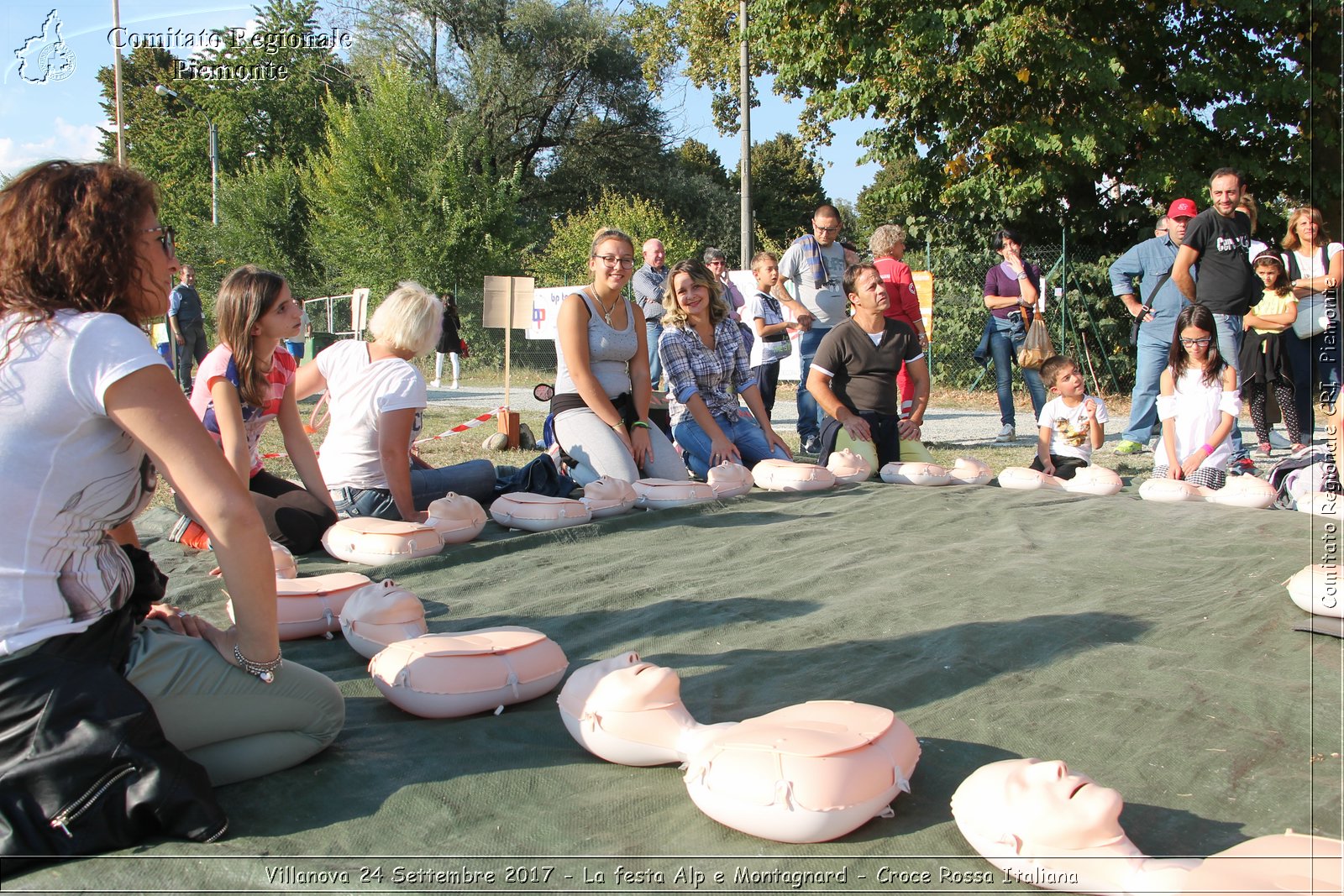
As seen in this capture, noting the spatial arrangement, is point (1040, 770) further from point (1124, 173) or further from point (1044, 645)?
point (1124, 173)

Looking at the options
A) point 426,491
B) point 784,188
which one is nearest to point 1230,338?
point 426,491

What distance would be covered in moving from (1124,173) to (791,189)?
74.4ft

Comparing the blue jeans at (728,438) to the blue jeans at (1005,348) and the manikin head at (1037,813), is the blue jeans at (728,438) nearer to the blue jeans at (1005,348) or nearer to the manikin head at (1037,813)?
the blue jeans at (1005,348)

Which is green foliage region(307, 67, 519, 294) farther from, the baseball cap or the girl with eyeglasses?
the girl with eyeglasses

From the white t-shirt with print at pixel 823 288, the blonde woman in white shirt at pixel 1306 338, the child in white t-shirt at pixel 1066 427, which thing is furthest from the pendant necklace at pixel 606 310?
the blonde woman in white shirt at pixel 1306 338

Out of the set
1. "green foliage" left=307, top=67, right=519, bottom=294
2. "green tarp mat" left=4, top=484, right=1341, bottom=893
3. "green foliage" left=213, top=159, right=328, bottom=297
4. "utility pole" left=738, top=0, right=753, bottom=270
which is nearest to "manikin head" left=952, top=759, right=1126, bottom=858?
"green tarp mat" left=4, top=484, right=1341, bottom=893

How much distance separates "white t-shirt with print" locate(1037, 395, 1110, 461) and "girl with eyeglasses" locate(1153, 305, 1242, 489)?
428 millimetres

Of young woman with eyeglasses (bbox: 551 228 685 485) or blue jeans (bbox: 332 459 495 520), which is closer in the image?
blue jeans (bbox: 332 459 495 520)

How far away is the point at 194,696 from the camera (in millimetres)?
1783

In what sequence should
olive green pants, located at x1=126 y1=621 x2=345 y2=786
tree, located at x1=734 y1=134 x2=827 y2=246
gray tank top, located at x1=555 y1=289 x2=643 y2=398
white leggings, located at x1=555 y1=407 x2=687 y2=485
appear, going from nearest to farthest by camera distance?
olive green pants, located at x1=126 y1=621 x2=345 y2=786 → white leggings, located at x1=555 y1=407 x2=687 y2=485 → gray tank top, located at x1=555 y1=289 x2=643 y2=398 → tree, located at x1=734 y1=134 x2=827 y2=246

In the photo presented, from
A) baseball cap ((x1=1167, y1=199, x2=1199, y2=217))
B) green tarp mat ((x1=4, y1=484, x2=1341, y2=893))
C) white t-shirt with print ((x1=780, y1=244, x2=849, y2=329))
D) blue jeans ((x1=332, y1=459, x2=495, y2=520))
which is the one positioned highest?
baseball cap ((x1=1167, y1=199, x2=1199, y2=217))

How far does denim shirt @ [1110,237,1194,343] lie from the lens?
6.96 meters

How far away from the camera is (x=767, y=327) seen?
7711mm

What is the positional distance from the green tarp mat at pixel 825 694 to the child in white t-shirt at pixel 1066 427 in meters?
1.50
